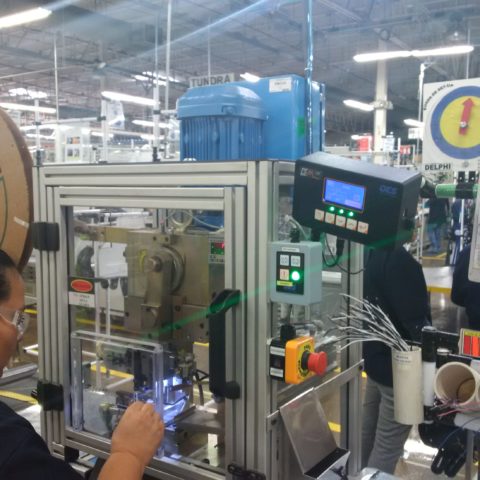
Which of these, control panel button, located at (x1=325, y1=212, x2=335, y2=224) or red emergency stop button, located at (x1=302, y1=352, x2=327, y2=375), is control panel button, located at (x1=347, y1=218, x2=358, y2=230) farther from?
red emergency stop button, located at (x1=302, y1=352, x2=327, y2=375)

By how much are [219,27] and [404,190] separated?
305 inches

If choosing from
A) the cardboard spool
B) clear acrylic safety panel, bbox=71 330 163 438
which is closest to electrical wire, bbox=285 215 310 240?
clear acrylic safety panel, bbox=71 330 163 438

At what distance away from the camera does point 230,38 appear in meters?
8.94

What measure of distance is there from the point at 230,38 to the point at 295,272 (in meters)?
8.53

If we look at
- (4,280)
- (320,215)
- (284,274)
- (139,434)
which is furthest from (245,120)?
(139,434)

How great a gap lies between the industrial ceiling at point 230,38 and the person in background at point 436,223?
88.4 inches

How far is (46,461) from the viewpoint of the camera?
1.00 metres

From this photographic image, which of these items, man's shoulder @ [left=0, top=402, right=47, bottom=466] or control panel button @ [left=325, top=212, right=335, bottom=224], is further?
control panel button @ [left=325, top=212, right=335, bottom=224]

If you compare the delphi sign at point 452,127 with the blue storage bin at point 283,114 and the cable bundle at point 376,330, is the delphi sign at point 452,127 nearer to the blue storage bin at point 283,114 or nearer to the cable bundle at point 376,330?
the blue storage bin at point 283,114

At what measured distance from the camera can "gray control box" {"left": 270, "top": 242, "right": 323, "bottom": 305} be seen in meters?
1.15

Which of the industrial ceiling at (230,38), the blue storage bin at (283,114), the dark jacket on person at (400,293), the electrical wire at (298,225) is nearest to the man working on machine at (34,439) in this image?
Result: the electrical wire at (298,225)

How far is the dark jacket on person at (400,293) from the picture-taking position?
2.12 metres

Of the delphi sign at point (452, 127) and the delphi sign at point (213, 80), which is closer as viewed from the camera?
the delphi sign at point (213, 80)

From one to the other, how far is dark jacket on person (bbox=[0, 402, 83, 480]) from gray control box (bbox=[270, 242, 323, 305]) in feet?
1.80
